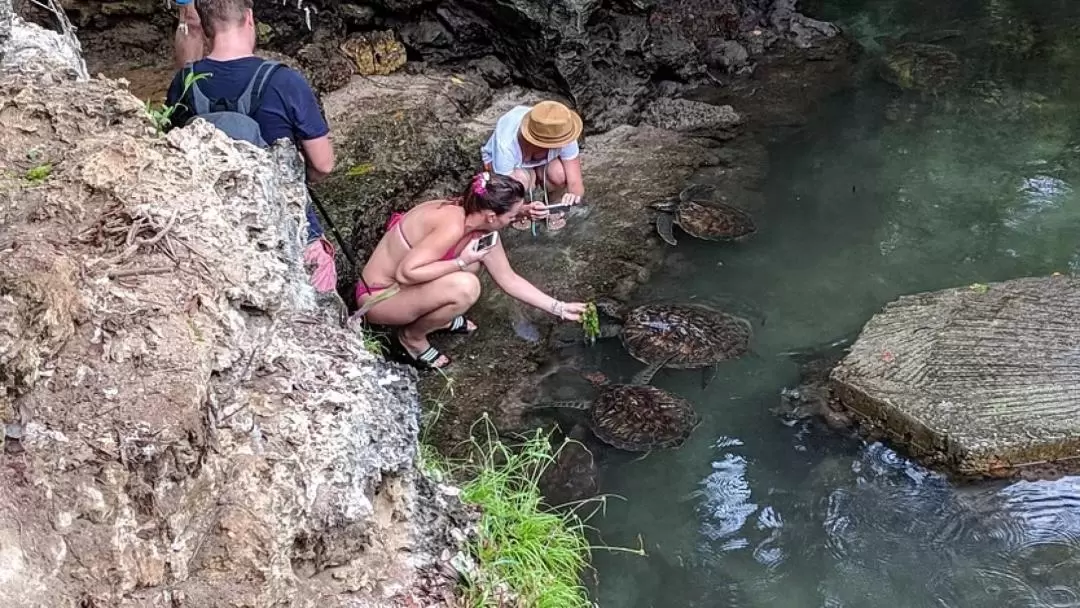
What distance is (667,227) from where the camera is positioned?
212 inches

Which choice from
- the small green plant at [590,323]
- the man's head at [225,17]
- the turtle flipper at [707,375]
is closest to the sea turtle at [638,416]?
the turtle flipper at [707,375]

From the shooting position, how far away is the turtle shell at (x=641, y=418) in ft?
12.9

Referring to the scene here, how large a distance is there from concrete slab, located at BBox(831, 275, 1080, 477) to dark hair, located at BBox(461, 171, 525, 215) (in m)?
1.66

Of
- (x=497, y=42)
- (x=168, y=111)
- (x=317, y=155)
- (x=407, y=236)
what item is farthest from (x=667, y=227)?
(x=168, y=111)

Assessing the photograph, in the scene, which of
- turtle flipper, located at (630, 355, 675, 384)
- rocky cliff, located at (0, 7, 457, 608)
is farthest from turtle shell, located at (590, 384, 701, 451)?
rocky cliff, located at (0, 7, 457, 608)

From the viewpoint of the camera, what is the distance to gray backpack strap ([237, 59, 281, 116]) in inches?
129

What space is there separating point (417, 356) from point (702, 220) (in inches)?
79.9

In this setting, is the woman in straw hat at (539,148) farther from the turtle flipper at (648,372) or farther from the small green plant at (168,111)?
A: the small green plant at (168,111)

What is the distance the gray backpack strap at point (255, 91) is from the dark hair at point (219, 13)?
0.68 ft

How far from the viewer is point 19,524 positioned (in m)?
1.77

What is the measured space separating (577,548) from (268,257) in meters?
1.62

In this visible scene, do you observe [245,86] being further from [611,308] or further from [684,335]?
[684,335]

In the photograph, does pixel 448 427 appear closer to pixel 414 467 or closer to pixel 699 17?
pixel 414 467

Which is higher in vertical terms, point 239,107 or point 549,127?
point 239,107
